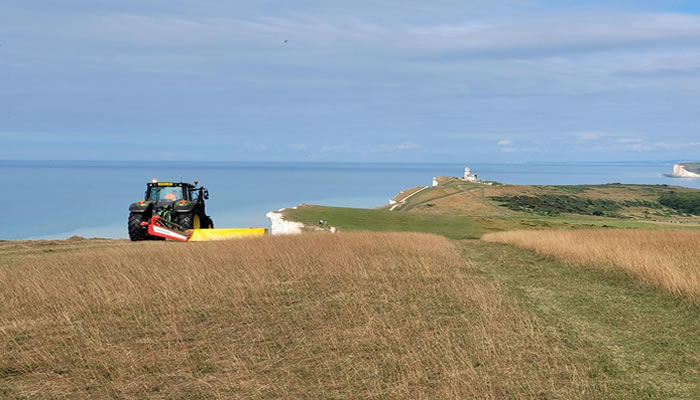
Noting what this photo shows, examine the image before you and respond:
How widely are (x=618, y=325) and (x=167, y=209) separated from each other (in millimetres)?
18429

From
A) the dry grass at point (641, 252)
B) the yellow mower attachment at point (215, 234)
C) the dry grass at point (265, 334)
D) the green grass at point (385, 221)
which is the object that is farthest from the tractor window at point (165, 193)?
the dry grass at point (641, 252)

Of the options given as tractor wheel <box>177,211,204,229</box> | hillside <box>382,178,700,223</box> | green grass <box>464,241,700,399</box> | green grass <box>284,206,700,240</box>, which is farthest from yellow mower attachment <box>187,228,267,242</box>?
hillside <box>382,178,700,223</box>

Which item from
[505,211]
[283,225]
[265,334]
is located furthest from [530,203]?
[265,334]

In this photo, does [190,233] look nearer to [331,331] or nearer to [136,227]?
[136,227]

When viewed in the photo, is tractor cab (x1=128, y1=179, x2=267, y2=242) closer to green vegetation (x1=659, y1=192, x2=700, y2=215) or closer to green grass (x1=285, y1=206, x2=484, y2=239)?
green grass (x1=285, y1=206, x2=484, y2=239)

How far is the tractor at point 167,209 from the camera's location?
23.2 m

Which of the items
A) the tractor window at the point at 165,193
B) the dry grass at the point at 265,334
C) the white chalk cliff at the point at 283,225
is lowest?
the white chalk cliff at the point at 283,225

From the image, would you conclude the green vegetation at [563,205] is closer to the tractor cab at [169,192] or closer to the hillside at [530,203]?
the hillside at [530,203]

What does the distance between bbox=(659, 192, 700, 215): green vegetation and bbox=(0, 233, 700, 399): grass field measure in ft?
211

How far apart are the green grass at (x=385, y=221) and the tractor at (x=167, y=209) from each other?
26.3ft

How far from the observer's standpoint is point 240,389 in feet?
20.9

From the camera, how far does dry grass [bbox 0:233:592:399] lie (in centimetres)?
652

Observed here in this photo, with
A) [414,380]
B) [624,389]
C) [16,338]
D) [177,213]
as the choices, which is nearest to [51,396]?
[16,338]

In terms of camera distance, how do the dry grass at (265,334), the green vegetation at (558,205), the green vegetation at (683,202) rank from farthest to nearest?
the green vegetation at (683,202) → the green vegetation at (558,205) → the dry grass at (265,334)
